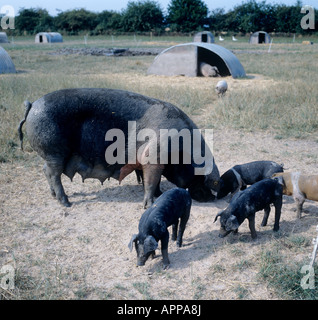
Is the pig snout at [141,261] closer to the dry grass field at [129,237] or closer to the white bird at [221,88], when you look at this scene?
the dry grass field at [129,237]

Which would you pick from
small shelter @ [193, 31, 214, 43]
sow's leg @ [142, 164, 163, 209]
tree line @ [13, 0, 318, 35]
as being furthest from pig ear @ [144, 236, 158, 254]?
tree line @ [13, 0, 318, 35]

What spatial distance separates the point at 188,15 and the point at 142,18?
6.83 m

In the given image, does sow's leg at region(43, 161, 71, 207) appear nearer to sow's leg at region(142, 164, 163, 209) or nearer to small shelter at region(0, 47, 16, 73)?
sow's leg at region(142, 164, 163, 209)

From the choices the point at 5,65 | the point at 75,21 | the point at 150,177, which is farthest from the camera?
the point at 75,21

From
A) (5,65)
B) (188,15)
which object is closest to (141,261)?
(5,65)

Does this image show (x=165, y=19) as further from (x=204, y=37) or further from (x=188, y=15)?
(x=204, y=37)

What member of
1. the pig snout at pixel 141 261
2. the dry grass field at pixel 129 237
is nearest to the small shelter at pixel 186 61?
the dry grass field at pixel 129 237

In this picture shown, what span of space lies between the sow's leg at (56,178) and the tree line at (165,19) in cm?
5094

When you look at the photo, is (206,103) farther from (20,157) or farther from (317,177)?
(317,177)

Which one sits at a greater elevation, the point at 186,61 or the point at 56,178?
the point at 186,61

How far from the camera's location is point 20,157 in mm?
6344

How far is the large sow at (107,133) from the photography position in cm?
448

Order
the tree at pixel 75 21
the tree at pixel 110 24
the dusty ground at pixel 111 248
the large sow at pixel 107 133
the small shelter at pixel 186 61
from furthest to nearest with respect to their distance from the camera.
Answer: the tree at pixel 75 21, the tree at pixel 110 24, the small shelter at pixel 186 61, the large sow at pixel 107 133, the dusty ground at pixel 111 248

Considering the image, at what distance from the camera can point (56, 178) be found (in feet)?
15.6
